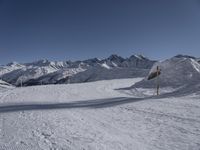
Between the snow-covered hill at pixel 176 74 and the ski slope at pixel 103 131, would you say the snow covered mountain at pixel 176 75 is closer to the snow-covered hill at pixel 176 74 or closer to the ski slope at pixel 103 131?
the snow-covered hill at pixel 176 74

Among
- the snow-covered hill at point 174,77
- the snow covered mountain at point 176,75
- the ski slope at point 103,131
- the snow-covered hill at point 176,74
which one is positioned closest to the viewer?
the ski slope at point 103,131

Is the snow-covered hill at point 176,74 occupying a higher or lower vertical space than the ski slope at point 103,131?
higher

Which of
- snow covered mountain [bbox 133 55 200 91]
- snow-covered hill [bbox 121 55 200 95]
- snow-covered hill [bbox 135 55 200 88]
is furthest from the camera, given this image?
snow-covered hill [bbox 135 55 200 88]

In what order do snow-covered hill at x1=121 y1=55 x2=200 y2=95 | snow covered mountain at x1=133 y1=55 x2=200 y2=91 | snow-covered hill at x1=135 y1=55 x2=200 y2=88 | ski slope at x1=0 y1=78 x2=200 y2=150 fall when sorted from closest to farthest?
ski slope at x1=0 y1=78 x2=200 y2=150, snow-covered hill at x1=121 y1=55 x2=200 y2=95, snow covered mountain at x1=133 y1=55 x2=200 y2=91, snow-covered hill at x1=135 y1=55 x2=200 y2=88

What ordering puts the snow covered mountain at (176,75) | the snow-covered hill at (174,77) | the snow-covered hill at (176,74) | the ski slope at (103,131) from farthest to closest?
the snow-covered hill at (176,74) < the snow covered mountain at (176,75) < the snow-covered hill at (174,77) < the ski slope at (103,131)

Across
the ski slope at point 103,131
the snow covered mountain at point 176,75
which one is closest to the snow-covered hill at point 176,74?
the snow covered mountain at point 176,75

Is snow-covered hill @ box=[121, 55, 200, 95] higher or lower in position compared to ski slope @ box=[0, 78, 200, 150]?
higher

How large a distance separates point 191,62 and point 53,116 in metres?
24.9

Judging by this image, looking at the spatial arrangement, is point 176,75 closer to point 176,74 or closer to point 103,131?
point 176,74

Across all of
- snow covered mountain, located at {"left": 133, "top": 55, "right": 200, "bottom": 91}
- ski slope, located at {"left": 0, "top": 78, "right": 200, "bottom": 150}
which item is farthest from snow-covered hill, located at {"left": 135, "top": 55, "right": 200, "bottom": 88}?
ski slope, located at {"left": 0, "top": 78, "right": 200, "bottom": 150}

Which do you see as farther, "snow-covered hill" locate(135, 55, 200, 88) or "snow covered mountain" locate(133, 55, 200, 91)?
"snow-covered hill" locate(135, 55, 200, 88)

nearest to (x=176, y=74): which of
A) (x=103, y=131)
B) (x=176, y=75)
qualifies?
(x=176, y=75)

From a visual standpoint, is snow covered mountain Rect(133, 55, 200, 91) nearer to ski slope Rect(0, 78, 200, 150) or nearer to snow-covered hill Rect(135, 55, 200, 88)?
snow-covered hill Rect(135, 55, 200, 88)

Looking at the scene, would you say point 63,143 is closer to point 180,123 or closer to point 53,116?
point 53,116
